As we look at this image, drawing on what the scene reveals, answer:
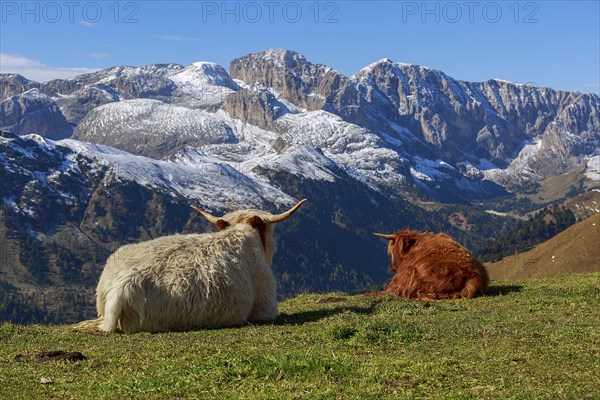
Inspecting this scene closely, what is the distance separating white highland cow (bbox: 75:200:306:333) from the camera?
1891cm

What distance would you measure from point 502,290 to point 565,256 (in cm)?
3672

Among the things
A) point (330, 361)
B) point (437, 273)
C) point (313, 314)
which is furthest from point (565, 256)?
point (330, 361)

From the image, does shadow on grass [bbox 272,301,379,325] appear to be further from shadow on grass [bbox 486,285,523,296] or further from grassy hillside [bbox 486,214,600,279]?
grassy hillside [bbox 486,214,600,279]

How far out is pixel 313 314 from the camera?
21953mm

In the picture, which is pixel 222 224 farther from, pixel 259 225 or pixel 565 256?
pixel 565 256

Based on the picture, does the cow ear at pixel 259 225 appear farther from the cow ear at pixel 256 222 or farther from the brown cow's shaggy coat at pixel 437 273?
the brown cow's shaggy coat at pixel 437 273

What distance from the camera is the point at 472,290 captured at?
2480 cm

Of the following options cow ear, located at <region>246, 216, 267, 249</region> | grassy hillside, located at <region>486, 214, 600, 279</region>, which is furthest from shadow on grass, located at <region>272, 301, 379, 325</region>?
grassy hillside, located at <region>486, 214, 600, 279</region>

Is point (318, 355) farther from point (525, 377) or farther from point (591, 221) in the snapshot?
point (591, 221)

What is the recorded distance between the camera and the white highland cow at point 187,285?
18.9 metres

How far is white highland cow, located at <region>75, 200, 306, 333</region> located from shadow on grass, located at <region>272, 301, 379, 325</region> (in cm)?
59

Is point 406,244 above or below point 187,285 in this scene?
above

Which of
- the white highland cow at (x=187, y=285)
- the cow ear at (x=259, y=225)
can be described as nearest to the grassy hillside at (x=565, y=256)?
the cow ear at (x=259, y=225)

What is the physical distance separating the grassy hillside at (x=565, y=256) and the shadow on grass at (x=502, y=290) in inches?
1114
